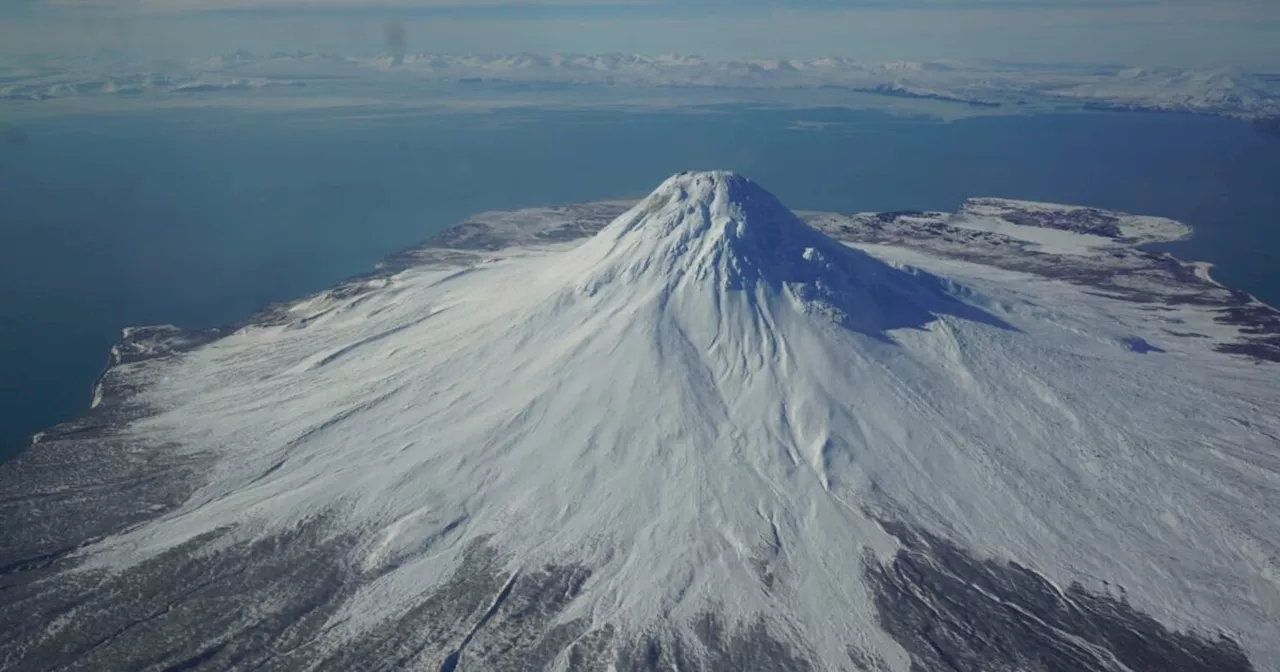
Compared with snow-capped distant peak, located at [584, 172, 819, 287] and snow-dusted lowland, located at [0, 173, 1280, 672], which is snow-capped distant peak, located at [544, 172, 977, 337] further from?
snow-dusted lowland, located at [0, 173, 1280, 672]

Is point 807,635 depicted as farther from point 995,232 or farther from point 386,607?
point 995,232

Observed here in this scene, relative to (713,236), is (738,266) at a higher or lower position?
lower

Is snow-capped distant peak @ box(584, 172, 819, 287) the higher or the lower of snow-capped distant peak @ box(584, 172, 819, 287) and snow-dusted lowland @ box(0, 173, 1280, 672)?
the higher

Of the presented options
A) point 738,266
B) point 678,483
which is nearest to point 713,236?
point 738,266

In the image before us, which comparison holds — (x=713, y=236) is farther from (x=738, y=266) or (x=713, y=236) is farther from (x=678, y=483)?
(x=678, y=483)

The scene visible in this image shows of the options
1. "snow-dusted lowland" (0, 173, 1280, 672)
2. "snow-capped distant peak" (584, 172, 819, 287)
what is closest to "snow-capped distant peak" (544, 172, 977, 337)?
"snow-capped distant peak" (584, 172, 819, 287)

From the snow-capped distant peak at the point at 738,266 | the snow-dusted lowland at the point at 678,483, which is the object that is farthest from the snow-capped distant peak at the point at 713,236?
the snow-dusted lowland at the point at 678,483

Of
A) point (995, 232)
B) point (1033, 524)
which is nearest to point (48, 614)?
point (1033, 524)

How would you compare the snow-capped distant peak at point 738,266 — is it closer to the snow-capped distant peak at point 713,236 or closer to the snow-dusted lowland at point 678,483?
the snow-capped distant peak at point 713,236
